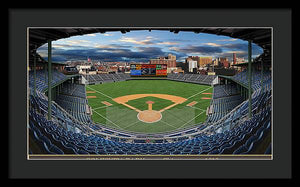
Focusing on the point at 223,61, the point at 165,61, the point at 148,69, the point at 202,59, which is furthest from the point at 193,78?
the point at 223,61

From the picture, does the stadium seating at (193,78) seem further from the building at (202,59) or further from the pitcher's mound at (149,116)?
the pitcher's mound at (149,116)

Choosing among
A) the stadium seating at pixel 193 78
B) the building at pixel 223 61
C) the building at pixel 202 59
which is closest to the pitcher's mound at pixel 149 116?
the building at pixel 223 61

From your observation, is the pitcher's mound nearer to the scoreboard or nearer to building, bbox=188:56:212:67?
building, bbox=188:56:212:67

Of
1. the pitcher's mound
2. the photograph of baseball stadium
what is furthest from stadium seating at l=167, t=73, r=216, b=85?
the pitcher's mound

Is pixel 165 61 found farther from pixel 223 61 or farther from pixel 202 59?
pixel 223 61

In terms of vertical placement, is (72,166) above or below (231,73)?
below
